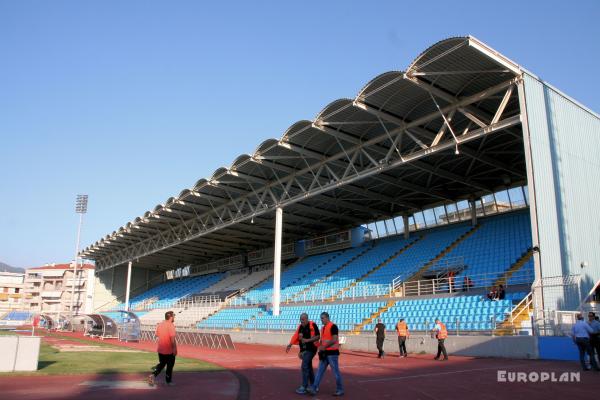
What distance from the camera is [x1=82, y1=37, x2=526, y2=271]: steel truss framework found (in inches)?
733

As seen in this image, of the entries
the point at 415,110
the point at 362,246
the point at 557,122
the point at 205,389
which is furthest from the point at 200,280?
the point at 205,389

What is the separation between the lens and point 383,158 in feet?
82.5

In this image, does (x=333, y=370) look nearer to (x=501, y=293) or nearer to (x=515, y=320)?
(x=515, y=320)

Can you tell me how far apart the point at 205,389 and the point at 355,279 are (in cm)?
2178

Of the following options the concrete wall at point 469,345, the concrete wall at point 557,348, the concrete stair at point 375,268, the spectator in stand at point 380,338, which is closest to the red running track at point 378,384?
the concrete wall at point 557,348

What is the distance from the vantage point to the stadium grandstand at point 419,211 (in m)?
17.4

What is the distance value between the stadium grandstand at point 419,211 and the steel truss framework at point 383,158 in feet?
0.29

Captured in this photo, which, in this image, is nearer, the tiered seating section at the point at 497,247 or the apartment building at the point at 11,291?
the tiered seating section at the point at 497,247

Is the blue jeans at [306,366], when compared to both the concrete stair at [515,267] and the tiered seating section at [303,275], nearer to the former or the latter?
the concrete stair at [515,267]

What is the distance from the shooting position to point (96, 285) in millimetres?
60812

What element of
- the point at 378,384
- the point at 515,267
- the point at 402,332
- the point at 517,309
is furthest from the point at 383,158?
the point at 378,384

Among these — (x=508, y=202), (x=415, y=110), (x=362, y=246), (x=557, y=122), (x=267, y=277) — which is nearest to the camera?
(x=557, y=122)

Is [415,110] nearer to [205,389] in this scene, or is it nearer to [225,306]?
[205,389]

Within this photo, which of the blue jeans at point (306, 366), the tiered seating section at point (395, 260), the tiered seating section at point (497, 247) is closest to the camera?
the blue jeans at point (306, 366)
